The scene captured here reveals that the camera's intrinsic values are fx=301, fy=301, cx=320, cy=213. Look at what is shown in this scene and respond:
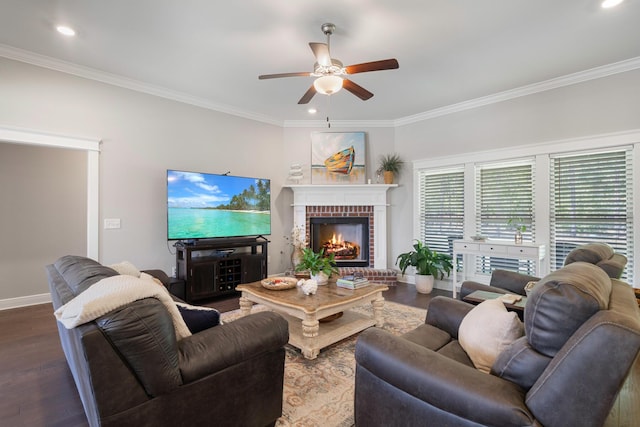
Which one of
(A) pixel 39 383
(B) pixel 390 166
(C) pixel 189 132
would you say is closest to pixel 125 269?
(A) pixel 39 383

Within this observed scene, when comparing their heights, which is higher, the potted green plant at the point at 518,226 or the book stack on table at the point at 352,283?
the potted green plant at the point at 518,226

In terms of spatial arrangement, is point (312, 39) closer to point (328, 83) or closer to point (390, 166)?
point (328, 83)

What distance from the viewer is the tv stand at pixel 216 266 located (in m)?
4.05

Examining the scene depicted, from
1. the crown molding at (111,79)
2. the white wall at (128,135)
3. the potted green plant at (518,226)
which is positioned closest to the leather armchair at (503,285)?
the potted green plant at (518,226)

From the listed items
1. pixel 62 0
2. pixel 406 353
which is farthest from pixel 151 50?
pixel 406 353

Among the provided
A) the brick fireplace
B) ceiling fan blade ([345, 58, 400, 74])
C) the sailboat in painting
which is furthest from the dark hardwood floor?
the sailboat in painting

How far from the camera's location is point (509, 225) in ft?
14.3

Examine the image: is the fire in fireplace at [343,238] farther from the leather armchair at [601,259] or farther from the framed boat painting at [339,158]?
the leather armchair at [601,259]

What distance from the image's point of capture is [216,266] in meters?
4.25

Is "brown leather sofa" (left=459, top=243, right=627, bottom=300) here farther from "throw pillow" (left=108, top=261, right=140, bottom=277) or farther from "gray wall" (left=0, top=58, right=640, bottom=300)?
"throw pillow" (left=108, top=261, right=140, bottom=277)

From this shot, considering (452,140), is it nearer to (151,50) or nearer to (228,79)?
(228,79)

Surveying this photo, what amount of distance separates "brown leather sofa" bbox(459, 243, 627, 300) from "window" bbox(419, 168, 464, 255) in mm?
2023

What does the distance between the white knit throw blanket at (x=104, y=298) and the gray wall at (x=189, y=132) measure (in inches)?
123

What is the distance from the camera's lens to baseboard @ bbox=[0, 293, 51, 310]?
381 centimetres
